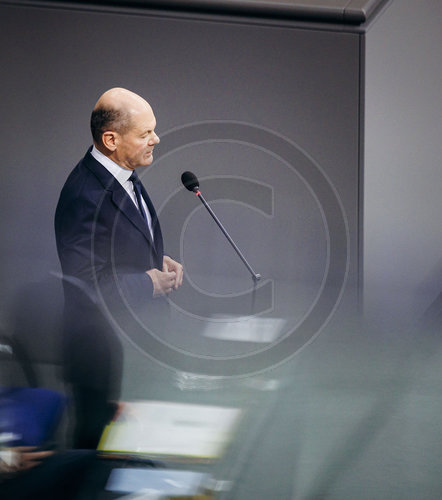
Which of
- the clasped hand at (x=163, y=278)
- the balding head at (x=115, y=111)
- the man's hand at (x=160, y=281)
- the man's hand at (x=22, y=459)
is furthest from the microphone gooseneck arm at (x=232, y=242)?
the man's hand at (x=22, y=459)

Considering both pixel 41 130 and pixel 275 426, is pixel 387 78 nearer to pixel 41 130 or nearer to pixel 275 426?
pixel 41 130

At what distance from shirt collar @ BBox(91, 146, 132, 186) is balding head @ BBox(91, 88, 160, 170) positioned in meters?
0.01

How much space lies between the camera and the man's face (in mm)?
1494

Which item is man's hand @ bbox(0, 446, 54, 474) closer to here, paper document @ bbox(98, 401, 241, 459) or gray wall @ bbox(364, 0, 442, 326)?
paper document @ bbox(98, 401, 241, 459)

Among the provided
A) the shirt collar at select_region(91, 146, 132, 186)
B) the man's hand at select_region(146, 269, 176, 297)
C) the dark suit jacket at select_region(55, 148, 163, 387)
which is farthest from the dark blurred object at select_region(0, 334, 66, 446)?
the shirt collar at select_region(91, 146, 132, 186)

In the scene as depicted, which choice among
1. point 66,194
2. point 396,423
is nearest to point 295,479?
point 396,423

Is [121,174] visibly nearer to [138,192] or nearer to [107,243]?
[138,192]

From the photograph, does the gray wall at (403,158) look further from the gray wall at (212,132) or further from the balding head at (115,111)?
the balding head at (115,111)

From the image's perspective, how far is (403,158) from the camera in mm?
2311

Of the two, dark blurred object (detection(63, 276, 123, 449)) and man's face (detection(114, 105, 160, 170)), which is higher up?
Answer: man's face (detection(114, 105, 160, 170))

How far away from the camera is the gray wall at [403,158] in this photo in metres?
2.26

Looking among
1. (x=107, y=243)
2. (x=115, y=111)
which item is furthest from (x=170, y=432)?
(x=115, y=111)

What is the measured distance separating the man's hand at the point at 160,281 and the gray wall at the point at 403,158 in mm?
968

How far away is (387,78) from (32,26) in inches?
51.0
